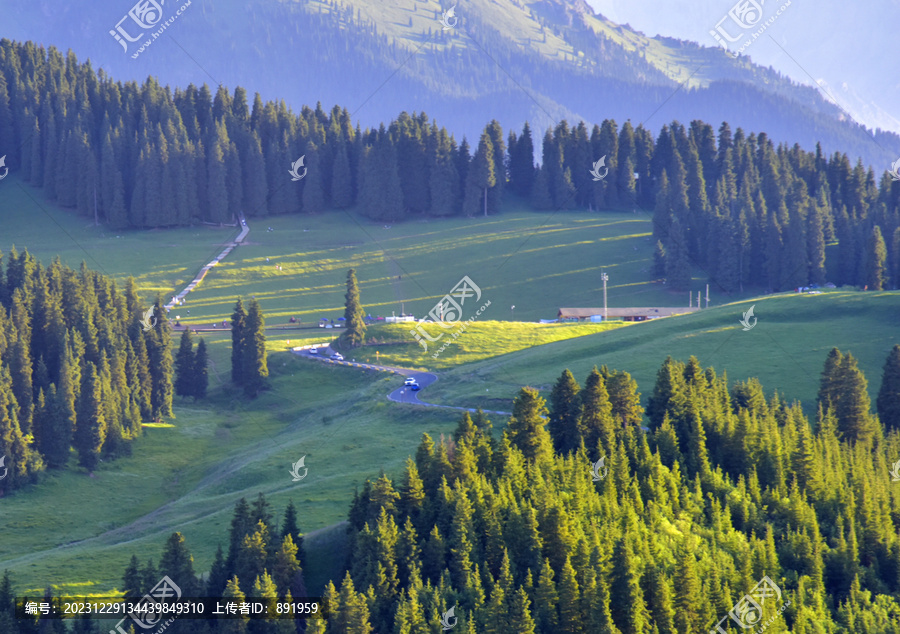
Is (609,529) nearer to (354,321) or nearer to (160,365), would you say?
(354,321)

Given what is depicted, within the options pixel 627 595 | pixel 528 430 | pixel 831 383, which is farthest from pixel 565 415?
pixel 831 383

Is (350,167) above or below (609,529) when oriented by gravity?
above

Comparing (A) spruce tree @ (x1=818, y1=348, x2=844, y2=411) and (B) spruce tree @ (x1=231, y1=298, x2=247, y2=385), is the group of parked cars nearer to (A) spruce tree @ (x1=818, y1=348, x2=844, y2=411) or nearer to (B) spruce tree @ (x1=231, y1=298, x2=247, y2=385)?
(B) spruce tree @ (x1=231, y1=298, x2=247, y2=385)

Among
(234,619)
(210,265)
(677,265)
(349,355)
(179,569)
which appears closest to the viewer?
(234,619)

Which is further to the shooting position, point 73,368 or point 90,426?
point 73,368

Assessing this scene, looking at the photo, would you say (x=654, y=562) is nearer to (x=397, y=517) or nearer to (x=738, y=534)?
(x=738, y=534)

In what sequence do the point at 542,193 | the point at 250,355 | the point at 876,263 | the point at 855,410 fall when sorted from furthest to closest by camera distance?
the point at 542,193 < the point at 876,263 < the point at 250,355 < the point at 855,410
